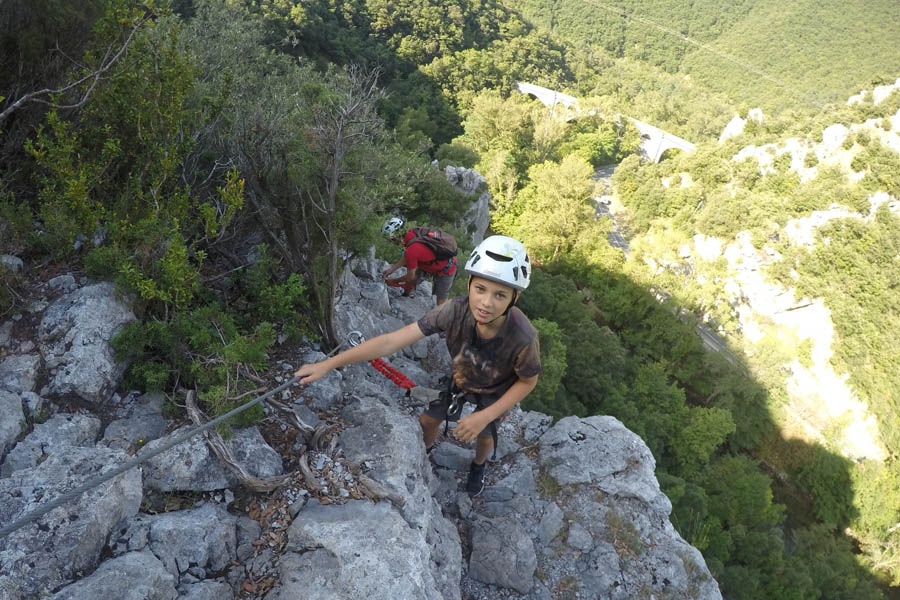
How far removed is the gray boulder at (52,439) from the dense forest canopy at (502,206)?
51 centimetres

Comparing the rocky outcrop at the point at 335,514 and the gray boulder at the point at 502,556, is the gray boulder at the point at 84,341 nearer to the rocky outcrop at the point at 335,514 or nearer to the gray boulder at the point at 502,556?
the rocky outcrop at the point at 335,514

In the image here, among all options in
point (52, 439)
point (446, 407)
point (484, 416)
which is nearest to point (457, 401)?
point (446, 407)

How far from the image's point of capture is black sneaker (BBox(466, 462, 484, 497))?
5609 mm

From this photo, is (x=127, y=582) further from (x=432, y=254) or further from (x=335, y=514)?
(x=432, y=254)

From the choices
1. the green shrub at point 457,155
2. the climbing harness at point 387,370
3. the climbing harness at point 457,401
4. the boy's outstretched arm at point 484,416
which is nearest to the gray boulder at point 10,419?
the climbing harness at point 387,370

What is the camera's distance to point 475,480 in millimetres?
5645

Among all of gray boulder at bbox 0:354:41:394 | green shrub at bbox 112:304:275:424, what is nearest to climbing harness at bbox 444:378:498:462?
green shrub at bbox 112:304:275:424

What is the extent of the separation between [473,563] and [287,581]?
2.30 m

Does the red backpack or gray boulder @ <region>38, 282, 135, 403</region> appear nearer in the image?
gray boulder @ <region>38, 282, 135, 403</region>

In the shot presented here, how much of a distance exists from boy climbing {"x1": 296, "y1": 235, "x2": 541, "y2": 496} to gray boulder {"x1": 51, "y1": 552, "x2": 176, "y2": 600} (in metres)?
1.54

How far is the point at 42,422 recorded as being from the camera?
379cm

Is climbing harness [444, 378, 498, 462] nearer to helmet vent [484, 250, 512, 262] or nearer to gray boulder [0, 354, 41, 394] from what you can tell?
helmet vent [484, 250, 512, 262]

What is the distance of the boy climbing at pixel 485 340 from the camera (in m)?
3.60

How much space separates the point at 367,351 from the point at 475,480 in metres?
2.71
